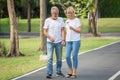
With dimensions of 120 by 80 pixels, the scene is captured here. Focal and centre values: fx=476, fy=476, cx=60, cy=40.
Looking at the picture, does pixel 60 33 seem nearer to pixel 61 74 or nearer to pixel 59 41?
pixel 59 41

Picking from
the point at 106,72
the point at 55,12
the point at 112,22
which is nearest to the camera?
the point at 55,12

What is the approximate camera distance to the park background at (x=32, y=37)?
657 inches

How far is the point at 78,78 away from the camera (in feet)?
43.0

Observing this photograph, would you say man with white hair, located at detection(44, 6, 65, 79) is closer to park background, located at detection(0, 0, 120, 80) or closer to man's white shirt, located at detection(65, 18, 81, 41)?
man's white shirt, located at detection(65, 18, 81, 41)

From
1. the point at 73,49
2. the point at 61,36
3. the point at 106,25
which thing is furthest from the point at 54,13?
the point at 106,25

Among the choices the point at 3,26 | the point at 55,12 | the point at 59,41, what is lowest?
the point at 3,26

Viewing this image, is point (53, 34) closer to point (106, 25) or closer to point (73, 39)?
point (73, 39)

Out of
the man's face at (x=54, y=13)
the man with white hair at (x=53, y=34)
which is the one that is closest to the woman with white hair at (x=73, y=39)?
the man with white hair at (x=53, y=34)

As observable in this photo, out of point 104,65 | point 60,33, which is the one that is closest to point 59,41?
point 60,33

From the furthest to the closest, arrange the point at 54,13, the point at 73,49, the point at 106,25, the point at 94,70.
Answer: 1. the point at 106,25
2. the point at 94,70
3. the point at 73,49
4. the point at 54,13

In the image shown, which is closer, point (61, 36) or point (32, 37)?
point (61, 36)

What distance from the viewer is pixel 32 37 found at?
132 feet

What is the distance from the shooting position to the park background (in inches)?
657

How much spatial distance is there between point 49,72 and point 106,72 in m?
2.07
